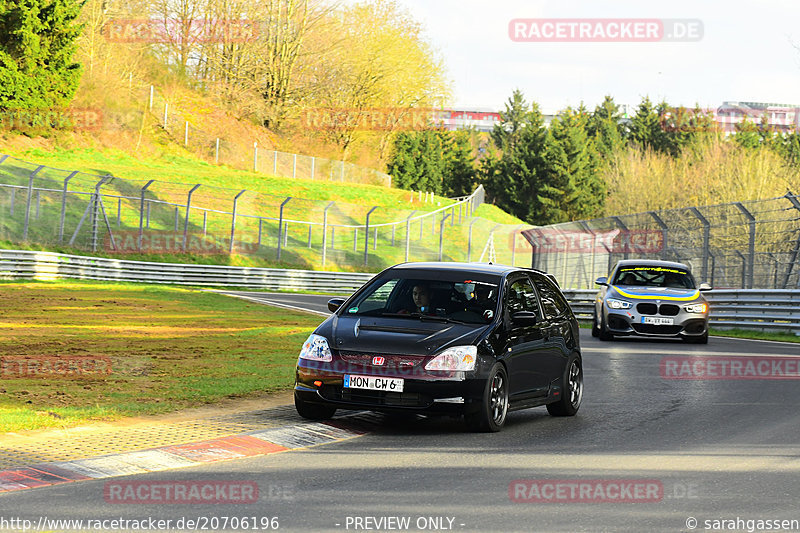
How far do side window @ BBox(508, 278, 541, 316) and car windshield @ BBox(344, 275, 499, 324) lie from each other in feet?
0.81

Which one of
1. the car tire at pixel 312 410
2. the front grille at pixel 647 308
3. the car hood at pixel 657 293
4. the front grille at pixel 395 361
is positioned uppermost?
the car hood at pixel 657 293

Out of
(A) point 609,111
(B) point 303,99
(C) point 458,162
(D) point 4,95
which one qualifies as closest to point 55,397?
(D) point 4,95

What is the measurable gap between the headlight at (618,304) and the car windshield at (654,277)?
598 millimetres

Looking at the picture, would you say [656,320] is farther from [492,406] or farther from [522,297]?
[492,406]

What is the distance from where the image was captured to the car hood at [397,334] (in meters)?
9.66

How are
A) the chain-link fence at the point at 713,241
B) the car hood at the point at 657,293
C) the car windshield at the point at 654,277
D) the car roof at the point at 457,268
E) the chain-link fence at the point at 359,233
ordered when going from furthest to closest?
the chain-link fence at the point at 359,233 → the chain-link fence at the point at 713,241 → the car windshield at the point at 654,277 → the car hood at the point at 657,293 → the car roof at the point at 457,268

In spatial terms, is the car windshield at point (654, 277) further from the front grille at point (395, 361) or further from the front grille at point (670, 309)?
the front grille at point (395, 361)

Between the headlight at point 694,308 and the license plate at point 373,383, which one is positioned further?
the headlight at point 694,308

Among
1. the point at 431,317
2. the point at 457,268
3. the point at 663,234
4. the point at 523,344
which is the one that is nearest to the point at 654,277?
the point at 663,234

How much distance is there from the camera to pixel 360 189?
76438 millimetres

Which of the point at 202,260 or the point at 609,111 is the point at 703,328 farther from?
the point at 609,111

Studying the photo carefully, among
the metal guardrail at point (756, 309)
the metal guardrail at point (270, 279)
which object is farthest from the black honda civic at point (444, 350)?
the metal guardrail at point (270, 279)

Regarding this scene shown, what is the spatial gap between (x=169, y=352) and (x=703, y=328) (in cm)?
1108

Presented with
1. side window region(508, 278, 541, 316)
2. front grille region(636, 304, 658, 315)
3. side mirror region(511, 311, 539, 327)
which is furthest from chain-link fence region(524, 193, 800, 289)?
side mirror region(511, 311, 539, 327)
